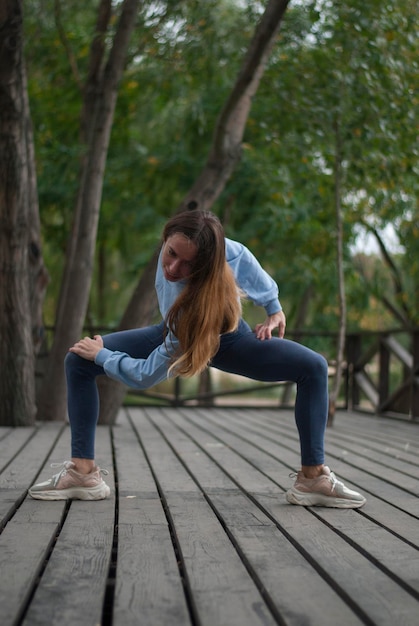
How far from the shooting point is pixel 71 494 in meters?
3.43

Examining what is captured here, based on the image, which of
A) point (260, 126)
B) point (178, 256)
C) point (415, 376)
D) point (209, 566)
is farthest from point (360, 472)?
point (260, 126)

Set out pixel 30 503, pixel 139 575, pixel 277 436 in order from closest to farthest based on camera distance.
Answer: pixel 139 575 → pixel 30 503 → pixel 277 436

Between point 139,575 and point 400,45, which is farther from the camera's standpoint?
point 400,45

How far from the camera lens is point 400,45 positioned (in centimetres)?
727

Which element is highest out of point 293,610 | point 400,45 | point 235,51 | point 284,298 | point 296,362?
point 235,51

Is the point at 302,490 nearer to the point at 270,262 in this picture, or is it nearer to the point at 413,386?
the point at 413,386

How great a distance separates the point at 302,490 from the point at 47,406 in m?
4.41

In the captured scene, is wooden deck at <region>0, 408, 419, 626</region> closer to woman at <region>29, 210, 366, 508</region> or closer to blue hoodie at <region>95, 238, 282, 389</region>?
woman at <region>29, 210, 366, 508</region>

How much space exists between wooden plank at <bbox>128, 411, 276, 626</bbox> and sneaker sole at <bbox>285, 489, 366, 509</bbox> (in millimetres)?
375

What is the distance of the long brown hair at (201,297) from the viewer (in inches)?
125

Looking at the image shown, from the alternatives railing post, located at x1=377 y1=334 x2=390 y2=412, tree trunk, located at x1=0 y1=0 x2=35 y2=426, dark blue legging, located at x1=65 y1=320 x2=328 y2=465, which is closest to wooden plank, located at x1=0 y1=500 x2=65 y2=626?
dark blue legging, located at x1=65 y1=320 x2=328 y2=465

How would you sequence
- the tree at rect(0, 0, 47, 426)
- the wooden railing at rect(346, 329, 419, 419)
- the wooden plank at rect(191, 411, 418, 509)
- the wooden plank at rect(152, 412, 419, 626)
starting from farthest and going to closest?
the wooden railing at rect(346, 329, 419, 419) → the tree at rect(0, 0, 47, 426) → the wooden plank at rect(191, 411, 418, 509) → the wooden plank at rect(152, 412, 419, 626)

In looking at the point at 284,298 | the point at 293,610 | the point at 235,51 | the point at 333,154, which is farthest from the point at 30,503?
the point at 284,298

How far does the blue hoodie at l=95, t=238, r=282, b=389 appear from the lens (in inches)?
130
